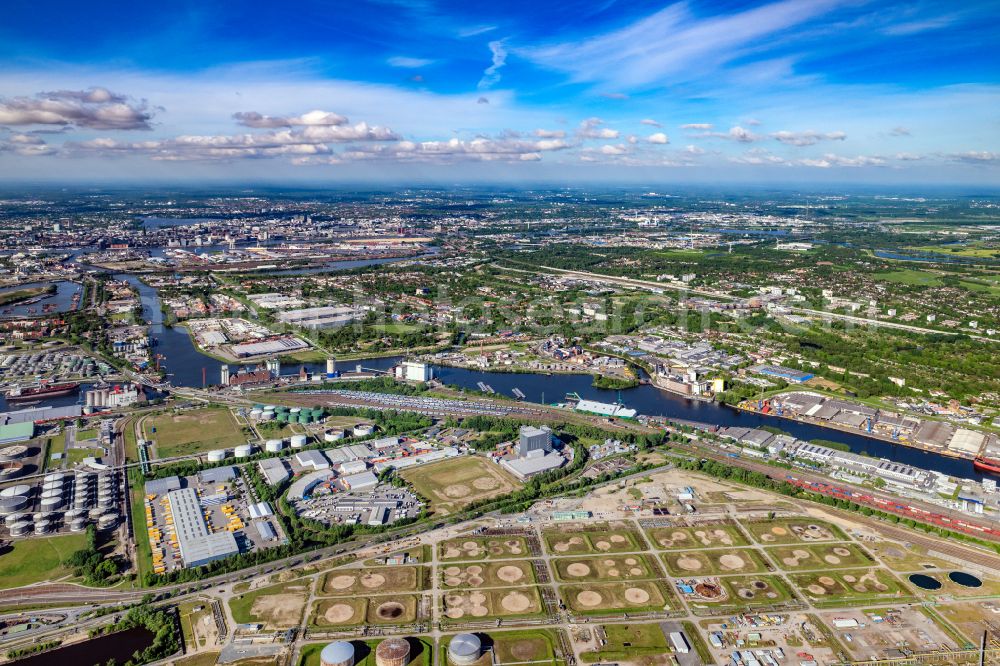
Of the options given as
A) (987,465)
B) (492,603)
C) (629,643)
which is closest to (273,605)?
(492,603)

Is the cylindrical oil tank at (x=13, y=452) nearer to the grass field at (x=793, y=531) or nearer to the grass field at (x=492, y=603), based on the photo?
the grass field at (x=492, y=603)

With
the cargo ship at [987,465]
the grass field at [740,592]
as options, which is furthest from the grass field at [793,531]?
the cargo ship at [987,465]

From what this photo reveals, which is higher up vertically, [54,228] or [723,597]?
[54,228]

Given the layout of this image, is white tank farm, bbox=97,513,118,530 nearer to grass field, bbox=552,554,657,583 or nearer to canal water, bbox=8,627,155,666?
canal water, bbox=8,627,155,666

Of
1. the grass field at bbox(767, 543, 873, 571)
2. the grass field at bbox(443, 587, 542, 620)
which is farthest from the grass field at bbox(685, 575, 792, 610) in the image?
the grass field at bbox(443, 587, 542, 620)

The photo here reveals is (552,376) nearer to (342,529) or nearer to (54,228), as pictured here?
(342,529)

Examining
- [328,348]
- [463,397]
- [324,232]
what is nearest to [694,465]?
[463,397]
